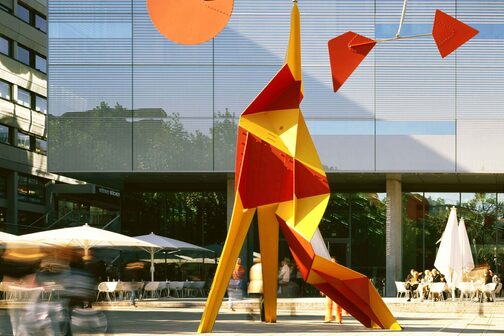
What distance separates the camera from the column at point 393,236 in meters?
35.1

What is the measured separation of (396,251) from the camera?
3528 cm

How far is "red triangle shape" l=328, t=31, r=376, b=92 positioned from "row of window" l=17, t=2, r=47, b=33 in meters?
33.3

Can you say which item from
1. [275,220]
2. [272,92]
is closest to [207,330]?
[275,220]

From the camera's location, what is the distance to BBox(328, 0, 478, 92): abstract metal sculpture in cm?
1716

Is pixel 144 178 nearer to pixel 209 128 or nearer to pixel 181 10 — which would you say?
pixel 209 128

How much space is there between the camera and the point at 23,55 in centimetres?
4834

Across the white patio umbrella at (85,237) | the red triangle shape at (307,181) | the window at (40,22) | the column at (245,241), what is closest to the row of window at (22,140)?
the window at (40,22)

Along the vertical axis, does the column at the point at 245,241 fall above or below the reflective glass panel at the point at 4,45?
below

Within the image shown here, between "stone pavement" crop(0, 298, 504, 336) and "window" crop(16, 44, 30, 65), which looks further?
"window" crop(16, 44, 30, 65)

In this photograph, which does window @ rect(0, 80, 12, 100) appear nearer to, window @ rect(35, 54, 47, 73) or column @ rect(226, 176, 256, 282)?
window @ rect(35, 54, 47, 73)

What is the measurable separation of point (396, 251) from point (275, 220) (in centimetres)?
1849

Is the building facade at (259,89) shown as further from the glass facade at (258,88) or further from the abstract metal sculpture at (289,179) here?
the abstract metal sculpture at (289,179)

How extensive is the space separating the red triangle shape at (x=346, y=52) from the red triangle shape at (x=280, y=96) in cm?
102

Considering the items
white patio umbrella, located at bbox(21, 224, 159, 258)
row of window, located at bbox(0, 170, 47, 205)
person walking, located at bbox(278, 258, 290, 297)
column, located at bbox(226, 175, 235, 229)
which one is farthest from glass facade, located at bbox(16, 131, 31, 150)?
person walking, located at bbox(278, 258, 290, 297)
